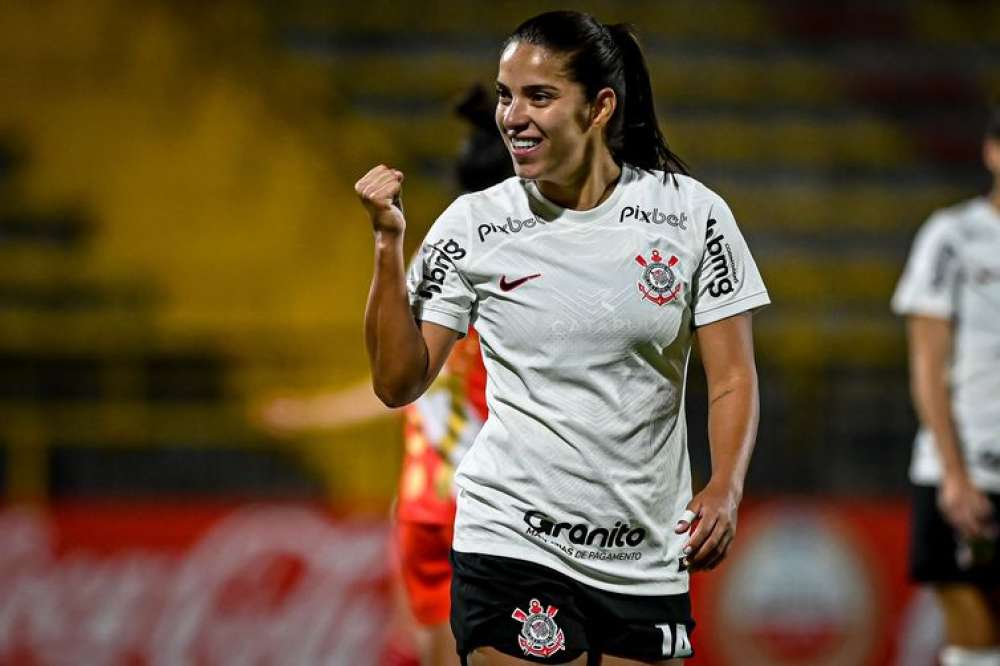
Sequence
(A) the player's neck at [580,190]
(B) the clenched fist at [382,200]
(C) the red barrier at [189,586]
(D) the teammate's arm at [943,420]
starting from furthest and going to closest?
(C) the red barrier at [189,586]
(D) the teammate's arm at [943,420]
(A) the player's neck at [580,190]
(B) the clenched fist at [382,200]

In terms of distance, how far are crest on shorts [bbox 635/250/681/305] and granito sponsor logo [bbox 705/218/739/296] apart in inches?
3.2

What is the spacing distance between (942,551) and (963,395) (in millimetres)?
492

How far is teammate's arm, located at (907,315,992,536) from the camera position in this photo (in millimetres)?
4914

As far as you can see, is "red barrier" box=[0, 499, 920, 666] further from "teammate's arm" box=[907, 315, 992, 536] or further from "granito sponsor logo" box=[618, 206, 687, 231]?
"granito sponsor logo" box=[618, 206, 687, 231]

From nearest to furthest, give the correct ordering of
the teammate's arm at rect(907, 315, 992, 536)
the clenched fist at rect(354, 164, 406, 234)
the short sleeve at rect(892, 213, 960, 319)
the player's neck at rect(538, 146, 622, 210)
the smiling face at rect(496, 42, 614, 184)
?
the clenched fist at rect(354, 164, 406, 234) → the smiling face at rect(496, 42, 614, 184) → the player's neck at rect(538, 146, 622, 210) → the teammate's arm at rect(907, 315, 992, 536) → the short sleeve at rect(892, 213, 960, 319)

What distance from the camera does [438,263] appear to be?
302 cm

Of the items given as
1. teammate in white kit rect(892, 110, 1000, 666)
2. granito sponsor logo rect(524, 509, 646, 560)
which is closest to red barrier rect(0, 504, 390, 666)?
teammate in white kit rect(892, 110, 1000, 666)

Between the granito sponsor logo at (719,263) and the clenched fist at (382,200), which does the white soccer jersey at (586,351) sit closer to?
the granito sponsor logo at (719,263)

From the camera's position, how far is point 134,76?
10.9 m

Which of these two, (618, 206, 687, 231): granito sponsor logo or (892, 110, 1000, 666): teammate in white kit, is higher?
(618, 206, 687, 231): granito sponsor logo

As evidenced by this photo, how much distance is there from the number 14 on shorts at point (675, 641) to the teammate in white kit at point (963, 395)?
2.16 meters

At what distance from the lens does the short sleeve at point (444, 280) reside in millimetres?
3010

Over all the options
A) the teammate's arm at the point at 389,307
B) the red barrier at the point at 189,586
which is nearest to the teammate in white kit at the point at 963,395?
the teammate's arm at the point at 389,307

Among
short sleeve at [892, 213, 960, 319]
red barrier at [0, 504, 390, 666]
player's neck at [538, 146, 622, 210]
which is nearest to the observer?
player's neck at [538, 146, 622, 210]
